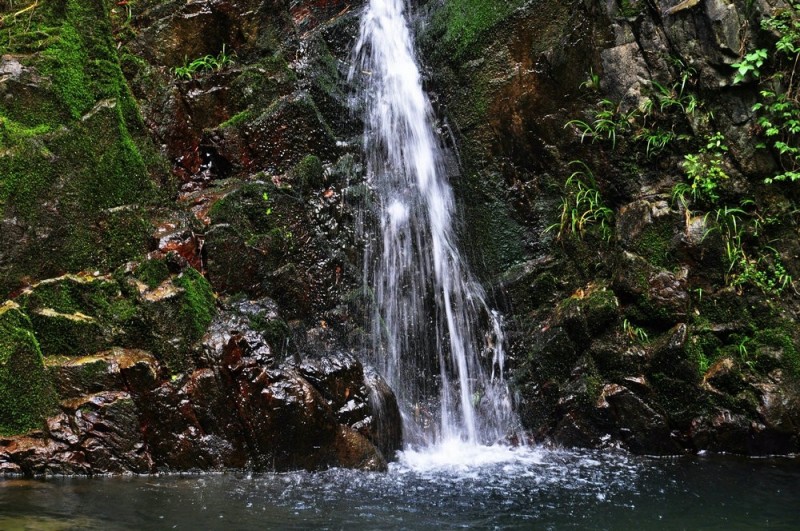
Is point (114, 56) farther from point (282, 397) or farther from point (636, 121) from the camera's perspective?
point (636, 121)

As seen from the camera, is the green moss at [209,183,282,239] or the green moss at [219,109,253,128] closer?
the green moss at [209,183,282,239]

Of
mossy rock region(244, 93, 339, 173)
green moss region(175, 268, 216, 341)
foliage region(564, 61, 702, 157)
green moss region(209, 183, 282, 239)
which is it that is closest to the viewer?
green moss region(175, 268, 216, 341)

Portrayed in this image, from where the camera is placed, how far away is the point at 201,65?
8.45 m

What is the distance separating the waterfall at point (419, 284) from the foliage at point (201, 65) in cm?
197

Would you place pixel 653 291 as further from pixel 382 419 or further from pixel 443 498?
pixel 443 498

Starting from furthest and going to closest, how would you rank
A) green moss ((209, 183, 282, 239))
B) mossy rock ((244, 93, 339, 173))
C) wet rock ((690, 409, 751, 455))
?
mossy rock ((244, 93, 339, 173)) < green moss ((209, 183, 282, 239)) < wet rock ((690, 409, 751, 455))

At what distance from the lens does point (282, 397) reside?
536 centimetres

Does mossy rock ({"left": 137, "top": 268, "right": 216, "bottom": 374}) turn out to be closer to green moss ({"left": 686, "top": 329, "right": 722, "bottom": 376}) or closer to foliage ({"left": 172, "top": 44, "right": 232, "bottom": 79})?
foliage ({"left": 172, "top": 44, "right": 232, "bottom": 79})

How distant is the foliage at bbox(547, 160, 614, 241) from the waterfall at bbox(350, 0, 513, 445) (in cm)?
144

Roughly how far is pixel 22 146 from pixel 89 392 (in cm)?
275

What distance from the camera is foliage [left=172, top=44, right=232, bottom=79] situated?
27.0ft

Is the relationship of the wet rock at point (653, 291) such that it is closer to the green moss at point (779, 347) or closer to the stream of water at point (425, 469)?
the green moss at point (779, 347)

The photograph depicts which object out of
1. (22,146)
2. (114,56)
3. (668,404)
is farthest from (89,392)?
(668,404)

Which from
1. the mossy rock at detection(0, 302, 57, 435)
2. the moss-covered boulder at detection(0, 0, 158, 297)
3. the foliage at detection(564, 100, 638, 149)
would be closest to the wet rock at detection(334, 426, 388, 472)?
the mossy rock at detection(0, 302, 57, 435)
